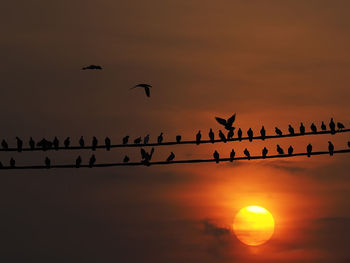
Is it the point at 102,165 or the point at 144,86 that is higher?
the point at 144,86

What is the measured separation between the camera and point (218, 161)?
29.2 meters

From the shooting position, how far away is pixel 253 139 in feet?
95.4

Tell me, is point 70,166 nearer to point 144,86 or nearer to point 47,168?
point 47,168

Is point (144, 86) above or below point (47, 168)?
above

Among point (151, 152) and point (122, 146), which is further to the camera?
point (151, 152)

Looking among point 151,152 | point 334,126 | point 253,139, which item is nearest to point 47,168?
point 151,152

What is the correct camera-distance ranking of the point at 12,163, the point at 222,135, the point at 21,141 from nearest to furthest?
the point at 21,141, the point at 222,135, the point at 12,163

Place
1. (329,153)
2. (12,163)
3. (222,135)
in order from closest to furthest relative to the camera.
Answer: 1. (329,153)
2. (222,135)
3. (12,163)

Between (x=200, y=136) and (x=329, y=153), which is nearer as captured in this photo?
(x=329, y=153)

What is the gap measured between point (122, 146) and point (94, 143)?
7399 millimetres

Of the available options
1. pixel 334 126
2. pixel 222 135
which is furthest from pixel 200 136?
pixel 334 126

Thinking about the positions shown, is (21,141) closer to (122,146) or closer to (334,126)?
(122,146)

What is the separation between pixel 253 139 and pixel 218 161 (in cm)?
147

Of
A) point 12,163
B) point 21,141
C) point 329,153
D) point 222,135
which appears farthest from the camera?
point 12,163
